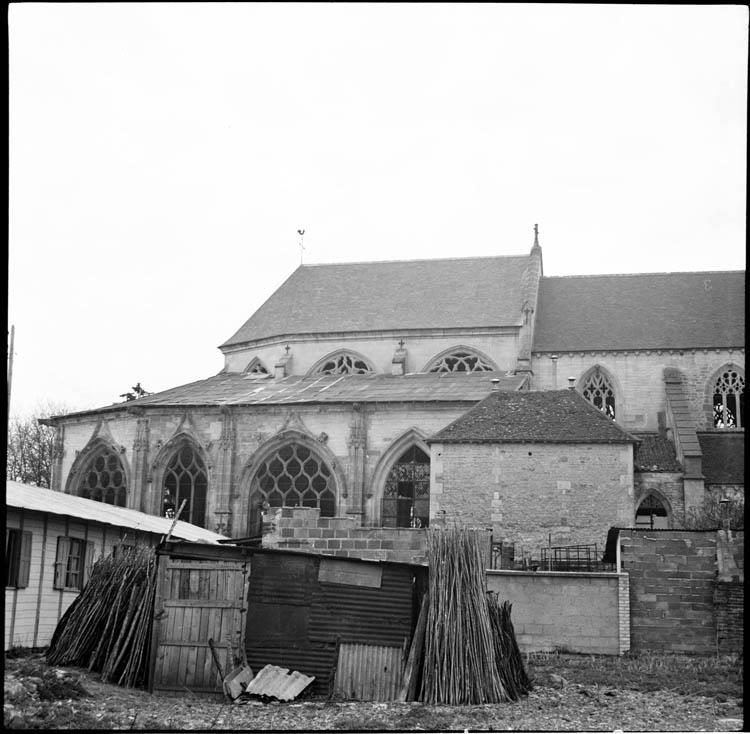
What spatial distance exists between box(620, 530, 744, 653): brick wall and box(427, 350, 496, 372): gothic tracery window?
1954 centimetres

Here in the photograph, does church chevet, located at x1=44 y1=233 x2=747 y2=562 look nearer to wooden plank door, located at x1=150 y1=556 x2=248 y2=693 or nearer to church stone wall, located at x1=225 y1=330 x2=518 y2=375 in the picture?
church stone wall, located at x1=225 y1=330 x2=518 y2=375

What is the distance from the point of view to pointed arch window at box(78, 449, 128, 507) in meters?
38.6

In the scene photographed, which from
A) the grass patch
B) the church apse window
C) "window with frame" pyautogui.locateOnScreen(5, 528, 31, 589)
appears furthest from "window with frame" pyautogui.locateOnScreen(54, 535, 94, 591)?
the church apse window

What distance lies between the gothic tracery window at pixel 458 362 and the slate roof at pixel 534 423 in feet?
31.5

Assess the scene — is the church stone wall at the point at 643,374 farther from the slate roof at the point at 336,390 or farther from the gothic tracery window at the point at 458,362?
the slate roof at the point at 336,390

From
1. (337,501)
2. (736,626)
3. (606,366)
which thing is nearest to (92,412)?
(337,501)

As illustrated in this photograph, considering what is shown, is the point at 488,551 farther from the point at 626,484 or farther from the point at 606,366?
the point at 606,366

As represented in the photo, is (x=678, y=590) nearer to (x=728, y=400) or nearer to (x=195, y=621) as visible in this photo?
(x=195, y=621)

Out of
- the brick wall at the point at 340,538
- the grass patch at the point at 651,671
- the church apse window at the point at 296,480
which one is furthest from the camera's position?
the church apse window at the point at 296,480

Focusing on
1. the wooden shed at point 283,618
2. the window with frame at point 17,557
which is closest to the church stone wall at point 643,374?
the window with frame at point 17,557

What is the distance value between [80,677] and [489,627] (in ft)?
17.7

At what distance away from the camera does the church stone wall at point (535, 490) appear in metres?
27.3

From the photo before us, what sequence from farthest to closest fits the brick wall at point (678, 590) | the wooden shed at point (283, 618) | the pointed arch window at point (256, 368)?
the pointed arch window at point (256, 368) → the brick wall at point (678, 590) → the wooden shed at point (283, 618)

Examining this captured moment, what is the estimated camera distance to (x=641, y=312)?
4194 cm
